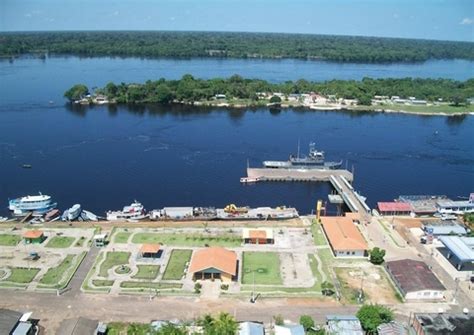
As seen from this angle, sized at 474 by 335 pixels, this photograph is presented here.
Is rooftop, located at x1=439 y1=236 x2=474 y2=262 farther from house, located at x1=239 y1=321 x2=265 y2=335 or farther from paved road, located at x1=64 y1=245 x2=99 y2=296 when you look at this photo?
paved road, located at x1=64 y1=245 x2=99 y2=296

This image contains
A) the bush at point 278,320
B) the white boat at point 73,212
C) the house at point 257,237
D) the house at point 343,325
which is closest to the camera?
the house at point 343,325

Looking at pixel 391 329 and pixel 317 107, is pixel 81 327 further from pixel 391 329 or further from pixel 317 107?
pixel 317 107

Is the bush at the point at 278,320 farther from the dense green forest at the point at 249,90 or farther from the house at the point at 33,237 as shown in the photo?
the dense green forest at the point at 249,90

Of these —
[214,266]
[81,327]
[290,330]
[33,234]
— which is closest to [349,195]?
[214,266]

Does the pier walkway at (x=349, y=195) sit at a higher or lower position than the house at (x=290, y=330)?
higher

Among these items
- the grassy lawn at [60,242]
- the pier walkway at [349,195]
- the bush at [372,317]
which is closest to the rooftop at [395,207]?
the pier walkway at [349,195]

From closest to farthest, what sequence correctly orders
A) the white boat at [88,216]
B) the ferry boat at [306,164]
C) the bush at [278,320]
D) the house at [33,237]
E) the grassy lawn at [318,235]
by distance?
the bush at [278,320] < the house at [33,237] < the grassy lawn at [318,235] < the white boat at [88,216] < the ferry boat at [306,164]

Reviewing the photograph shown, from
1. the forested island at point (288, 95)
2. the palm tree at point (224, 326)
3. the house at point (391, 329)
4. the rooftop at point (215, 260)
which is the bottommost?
the house at point (391, 329)

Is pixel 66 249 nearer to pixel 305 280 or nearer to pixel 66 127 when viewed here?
pixel 305 280

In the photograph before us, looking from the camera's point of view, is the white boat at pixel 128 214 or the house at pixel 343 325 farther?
the white boat at pixel 128 214
